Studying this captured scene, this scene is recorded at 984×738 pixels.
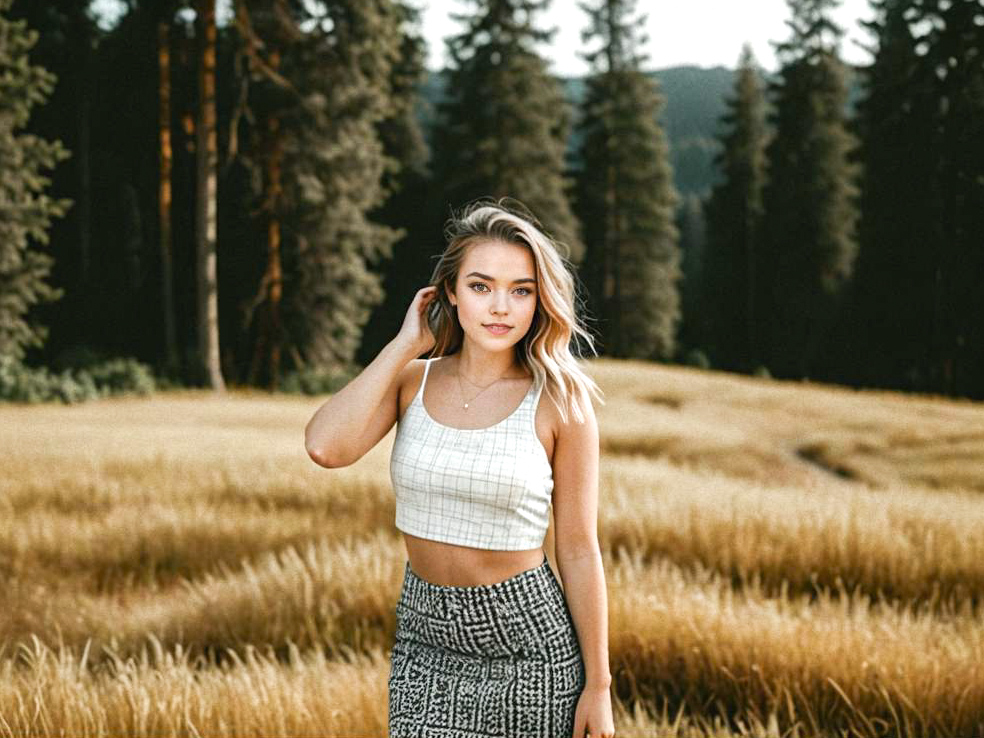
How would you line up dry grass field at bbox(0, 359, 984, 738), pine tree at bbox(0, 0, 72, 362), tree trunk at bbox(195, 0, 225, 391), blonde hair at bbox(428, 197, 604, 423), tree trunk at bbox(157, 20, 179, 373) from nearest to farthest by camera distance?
blonde hair at bbox(428, 197, 604, 423)
dry grass field at bbox(0, 359, 984, 738)
pine tree at bbox(0, 0, 72, 362)
tree trunk at bbox(195, 0, 225, 391)
tree trunk at bbox(157, 20, 179, 373)

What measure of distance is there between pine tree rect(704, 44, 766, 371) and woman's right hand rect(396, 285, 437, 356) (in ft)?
119

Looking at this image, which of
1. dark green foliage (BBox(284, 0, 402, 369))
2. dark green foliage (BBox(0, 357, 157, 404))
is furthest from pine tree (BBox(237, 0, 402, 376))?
dark green foliage (BBox(0, 357, 157, 404))

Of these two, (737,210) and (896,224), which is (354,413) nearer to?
(896,224)

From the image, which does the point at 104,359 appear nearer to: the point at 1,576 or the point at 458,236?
the point at 1,576

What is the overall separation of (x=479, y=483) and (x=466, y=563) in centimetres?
21

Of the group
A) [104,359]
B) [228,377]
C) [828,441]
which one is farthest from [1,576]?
[228,377]

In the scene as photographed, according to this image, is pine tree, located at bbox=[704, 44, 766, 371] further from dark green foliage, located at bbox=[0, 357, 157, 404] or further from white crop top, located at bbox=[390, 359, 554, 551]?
white crop top, located at bbox=[390, 359, 554, 551]

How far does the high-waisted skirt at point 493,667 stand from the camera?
2.14 metres

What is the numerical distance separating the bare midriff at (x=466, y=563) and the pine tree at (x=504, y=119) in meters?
23.9

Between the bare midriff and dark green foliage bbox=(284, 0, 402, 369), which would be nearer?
the bare midriff

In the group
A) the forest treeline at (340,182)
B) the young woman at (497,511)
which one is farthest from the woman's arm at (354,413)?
the forest treeline at (340,182)

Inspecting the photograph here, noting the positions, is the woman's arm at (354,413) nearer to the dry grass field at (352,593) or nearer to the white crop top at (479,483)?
the white crop top at (479,483)

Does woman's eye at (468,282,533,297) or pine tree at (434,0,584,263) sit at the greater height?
pine tree at (434,0,584,263)

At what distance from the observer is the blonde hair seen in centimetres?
224
